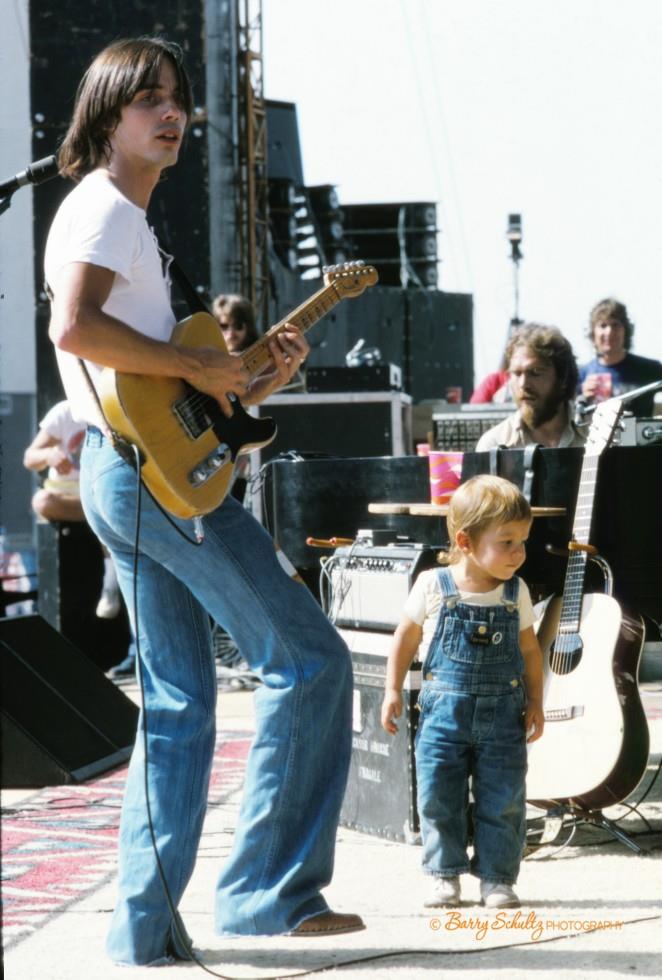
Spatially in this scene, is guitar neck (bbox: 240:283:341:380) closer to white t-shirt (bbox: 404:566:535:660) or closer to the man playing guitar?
the man playing guitar

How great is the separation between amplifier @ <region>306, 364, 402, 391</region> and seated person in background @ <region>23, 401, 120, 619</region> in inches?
63.1

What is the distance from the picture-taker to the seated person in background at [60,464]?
8.45 meters

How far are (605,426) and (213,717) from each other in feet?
6.31

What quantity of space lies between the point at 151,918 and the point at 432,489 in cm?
210

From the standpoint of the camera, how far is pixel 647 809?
4.79 meters

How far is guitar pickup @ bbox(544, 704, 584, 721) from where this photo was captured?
163 inches

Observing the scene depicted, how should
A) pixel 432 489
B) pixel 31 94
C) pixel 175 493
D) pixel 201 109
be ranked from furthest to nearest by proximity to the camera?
pixel 201 109, pixel 31 94, pixel 432 489, pixel 175 493

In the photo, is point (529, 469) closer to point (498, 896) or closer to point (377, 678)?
point (377, 678)

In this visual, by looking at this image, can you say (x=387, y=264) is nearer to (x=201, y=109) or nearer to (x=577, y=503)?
(x=201, y=109)

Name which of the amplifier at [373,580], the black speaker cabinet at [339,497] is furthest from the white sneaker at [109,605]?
the amplifier at [373,580]

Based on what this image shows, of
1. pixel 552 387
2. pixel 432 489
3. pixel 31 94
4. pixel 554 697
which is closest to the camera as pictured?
pixel 554 697

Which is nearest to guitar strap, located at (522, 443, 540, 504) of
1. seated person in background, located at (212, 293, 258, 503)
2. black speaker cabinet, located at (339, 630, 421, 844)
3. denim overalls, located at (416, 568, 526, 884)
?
black speaker cabinet, located at (339, 630, 421, 844)

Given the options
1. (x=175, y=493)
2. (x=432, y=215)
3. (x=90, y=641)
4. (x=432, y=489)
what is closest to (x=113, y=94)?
(x=175, y=493)

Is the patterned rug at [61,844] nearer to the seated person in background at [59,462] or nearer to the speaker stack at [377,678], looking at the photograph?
the speaker stack at [377,678]
